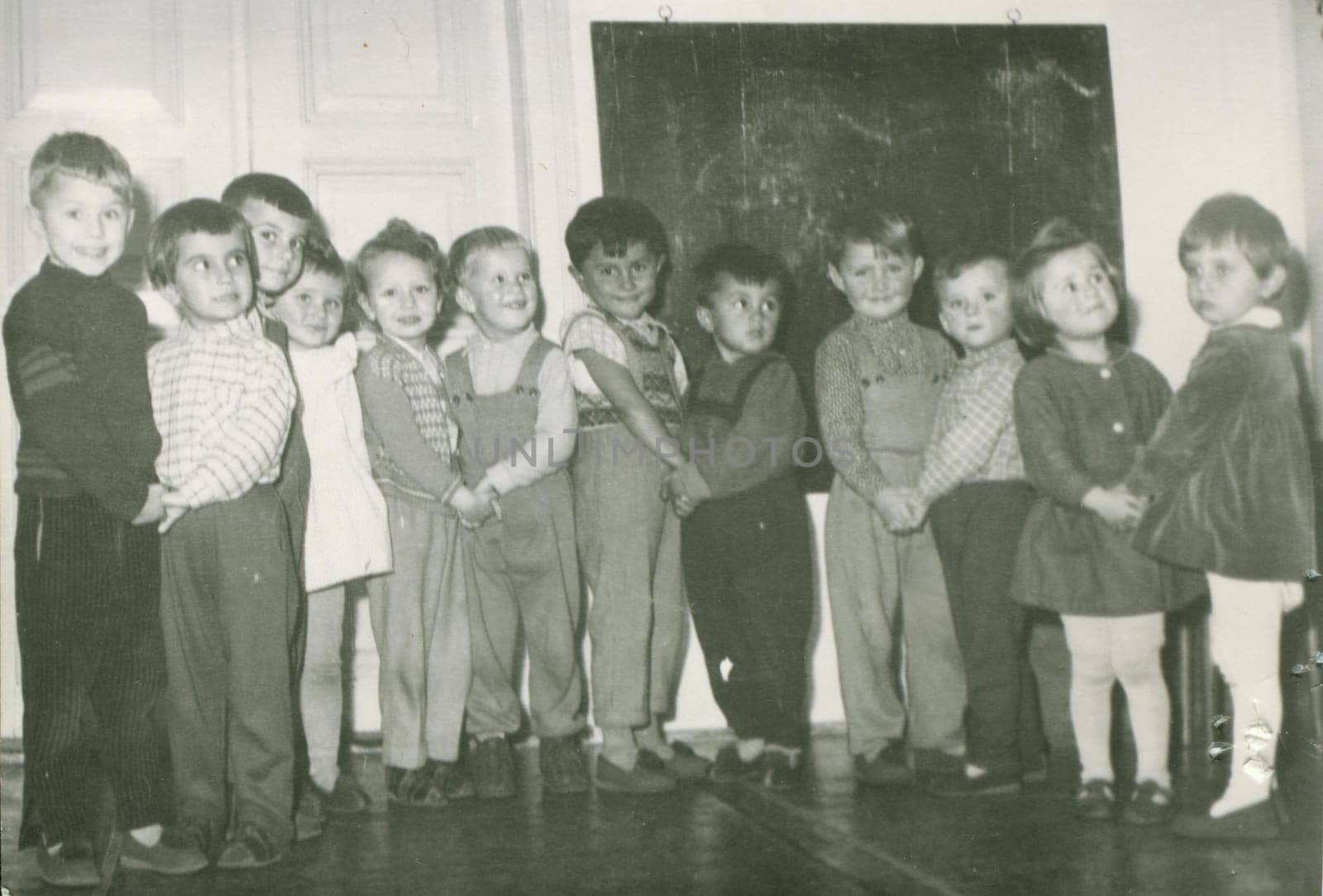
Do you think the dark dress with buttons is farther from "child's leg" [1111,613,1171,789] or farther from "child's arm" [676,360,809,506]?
"child's arm" [676,360,809,506]

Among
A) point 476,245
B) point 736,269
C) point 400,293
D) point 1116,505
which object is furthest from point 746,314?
point 1116,505

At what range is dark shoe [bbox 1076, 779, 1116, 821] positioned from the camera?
178 cm

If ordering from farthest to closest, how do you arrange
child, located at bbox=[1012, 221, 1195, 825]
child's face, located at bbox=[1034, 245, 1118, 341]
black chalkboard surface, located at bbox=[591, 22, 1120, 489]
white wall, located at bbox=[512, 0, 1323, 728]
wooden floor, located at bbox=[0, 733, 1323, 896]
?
black chalkboard surface, located at bbox=[591, 22, 1120, 489] → white wall, located at bbox=[512, 0, 1323, 728] → child's face, located at bbox=[1034, 245, 1118, 341] → child, located at bbox=[1012, 221, 1195, 825] → wooden floor, located at bbox=[0, 733, 1323, 896]

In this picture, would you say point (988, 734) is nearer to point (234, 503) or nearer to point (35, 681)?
point (234, 503)

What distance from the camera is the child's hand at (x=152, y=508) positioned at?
1706 millimetres

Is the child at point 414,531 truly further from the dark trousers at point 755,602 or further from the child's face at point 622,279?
the dark trousers at point 755,602

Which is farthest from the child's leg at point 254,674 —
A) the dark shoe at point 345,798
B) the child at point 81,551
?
the dark shoe at point 345,798

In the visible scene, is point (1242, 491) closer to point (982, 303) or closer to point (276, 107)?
point (982, 303)

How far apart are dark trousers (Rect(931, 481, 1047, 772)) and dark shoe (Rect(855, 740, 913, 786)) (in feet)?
0.40

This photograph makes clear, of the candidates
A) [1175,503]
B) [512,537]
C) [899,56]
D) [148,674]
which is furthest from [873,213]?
[148,674]

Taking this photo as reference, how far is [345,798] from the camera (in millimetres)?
1945

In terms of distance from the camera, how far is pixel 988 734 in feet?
6.34

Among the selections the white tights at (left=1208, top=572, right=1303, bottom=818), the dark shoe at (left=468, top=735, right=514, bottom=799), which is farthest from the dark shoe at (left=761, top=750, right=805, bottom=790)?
the white tights at (left=1208, top=572, right=1303, bottom=818)

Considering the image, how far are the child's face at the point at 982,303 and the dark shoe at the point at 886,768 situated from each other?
0.72 meters
